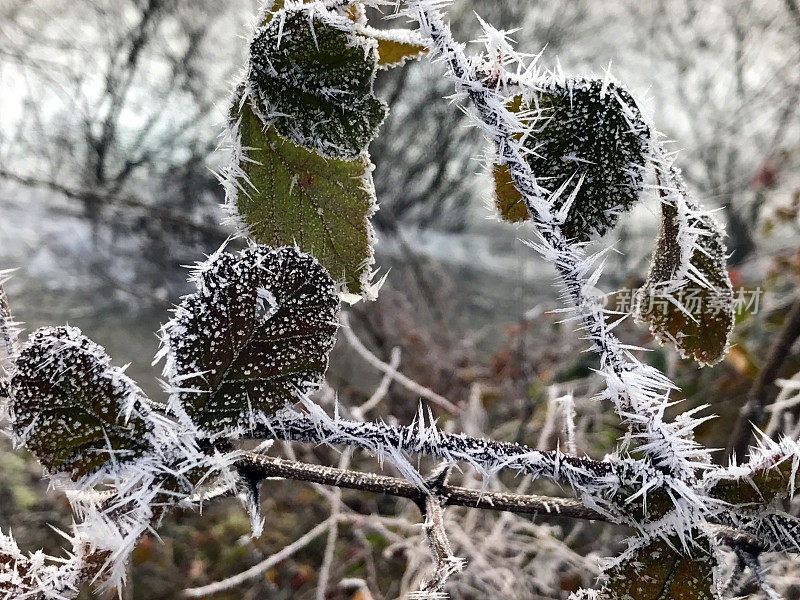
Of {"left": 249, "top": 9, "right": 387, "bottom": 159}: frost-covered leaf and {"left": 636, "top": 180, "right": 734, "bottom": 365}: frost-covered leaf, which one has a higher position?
{"left": 249, "top": 9, "right": 387, "bottom": 159}: frost-covered leaf

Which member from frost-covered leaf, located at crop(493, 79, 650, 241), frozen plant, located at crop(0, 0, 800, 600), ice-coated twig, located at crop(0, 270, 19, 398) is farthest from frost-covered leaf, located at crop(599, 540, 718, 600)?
ice-coated twig, located at crop(0, 270, 19, 398)

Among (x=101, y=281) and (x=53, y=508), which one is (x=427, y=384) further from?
(x=101, y=281)

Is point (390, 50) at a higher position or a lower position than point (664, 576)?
higher

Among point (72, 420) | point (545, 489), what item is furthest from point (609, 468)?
point (545, 489)

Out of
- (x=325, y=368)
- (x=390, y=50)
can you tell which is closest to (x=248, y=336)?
(x=325, y=368)

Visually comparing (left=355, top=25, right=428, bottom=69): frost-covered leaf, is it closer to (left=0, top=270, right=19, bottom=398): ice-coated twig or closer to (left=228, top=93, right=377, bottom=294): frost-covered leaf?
(left=228, top=93, right=377, bottom=294): frost-covered leaf

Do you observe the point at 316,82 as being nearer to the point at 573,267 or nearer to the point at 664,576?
the point at 573,267

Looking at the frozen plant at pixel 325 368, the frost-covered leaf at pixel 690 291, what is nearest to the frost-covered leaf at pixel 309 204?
the frozen plant at pixel 325 368
